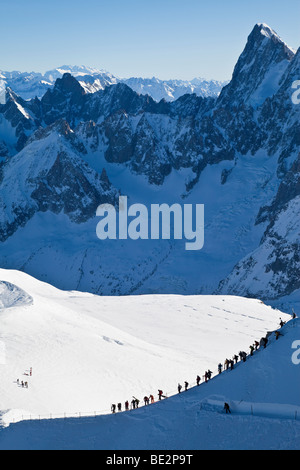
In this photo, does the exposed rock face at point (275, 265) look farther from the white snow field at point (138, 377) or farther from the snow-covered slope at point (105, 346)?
the white snow field at point (138, 377)

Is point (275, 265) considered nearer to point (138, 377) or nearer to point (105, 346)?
point (105, 346)

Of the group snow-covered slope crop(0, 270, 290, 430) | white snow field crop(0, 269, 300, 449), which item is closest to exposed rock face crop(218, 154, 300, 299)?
snow-covered slope crop(0, 270, 290, 430)

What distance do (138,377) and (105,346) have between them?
975 centimetres

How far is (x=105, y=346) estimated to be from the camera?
225ft

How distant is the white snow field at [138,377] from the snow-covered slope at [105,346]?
16 centimetres

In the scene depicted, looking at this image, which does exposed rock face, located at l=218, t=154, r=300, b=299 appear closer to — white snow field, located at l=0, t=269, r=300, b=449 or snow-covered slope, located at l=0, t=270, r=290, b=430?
snow-covered slope, located at l=0, t=270, r=290, b=430

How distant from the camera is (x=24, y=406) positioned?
151ft

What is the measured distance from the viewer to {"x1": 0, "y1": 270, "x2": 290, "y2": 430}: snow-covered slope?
50906 mm

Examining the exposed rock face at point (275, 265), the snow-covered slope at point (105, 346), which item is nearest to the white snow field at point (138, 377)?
the snow-covered slope at point (105, 346)

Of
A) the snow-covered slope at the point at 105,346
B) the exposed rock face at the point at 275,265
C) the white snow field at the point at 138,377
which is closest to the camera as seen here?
the white snow field at the point at 138,377

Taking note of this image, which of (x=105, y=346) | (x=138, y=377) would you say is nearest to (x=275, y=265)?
(x=105, y=346)

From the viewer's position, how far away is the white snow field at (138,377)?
37.4 metres
